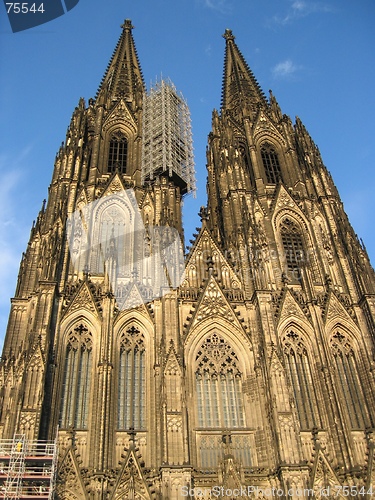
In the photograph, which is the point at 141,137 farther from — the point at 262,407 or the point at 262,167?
the point at 262,407

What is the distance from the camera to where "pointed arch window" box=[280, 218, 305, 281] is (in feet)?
100

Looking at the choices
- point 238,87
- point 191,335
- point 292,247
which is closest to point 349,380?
point 191,335

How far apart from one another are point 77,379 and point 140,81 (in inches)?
1123

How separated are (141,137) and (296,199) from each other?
11.7 metres

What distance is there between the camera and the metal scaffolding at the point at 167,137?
37.3 m

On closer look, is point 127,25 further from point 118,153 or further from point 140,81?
point 118,153

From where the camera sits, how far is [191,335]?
26.3m

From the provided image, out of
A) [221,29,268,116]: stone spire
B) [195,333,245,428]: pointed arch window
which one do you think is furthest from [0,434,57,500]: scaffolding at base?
[221,29,268,116]: stone spire

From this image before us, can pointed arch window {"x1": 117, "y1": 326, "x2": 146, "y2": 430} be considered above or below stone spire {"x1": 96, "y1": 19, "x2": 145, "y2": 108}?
below

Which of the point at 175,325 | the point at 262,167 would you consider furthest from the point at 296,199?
the point at 175,325

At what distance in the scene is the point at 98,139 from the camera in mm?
36625

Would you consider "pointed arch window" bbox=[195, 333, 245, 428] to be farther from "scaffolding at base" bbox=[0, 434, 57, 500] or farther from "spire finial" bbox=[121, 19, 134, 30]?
"spire finial" bbox=[121, 19, 134, 30]

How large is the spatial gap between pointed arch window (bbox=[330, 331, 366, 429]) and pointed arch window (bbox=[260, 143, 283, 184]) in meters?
12.5

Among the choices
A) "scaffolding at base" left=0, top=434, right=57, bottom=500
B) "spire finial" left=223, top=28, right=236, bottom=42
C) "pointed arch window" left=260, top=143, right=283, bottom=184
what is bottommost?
"scaffolding at base" left=0, top=434, right=57, bottom=500
